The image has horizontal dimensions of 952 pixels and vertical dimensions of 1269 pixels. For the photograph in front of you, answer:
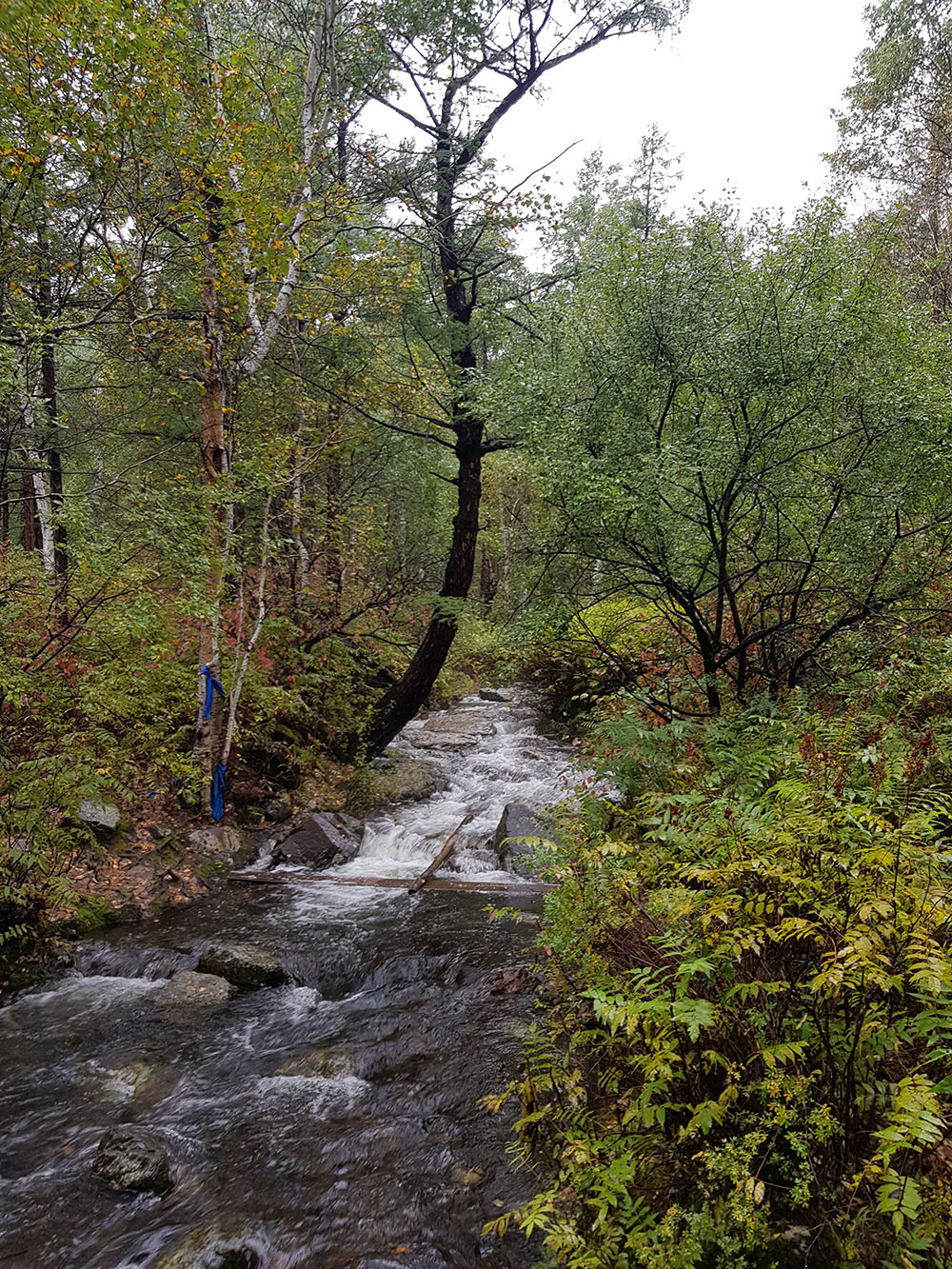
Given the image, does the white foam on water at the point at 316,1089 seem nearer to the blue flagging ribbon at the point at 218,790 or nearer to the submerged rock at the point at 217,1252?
the submerged rock at the point at 217,1252

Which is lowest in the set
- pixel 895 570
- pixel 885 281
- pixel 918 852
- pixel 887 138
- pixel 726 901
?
pixel 726 901

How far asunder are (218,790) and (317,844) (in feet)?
5.52

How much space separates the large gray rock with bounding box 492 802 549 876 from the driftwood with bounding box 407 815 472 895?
65 centimetres

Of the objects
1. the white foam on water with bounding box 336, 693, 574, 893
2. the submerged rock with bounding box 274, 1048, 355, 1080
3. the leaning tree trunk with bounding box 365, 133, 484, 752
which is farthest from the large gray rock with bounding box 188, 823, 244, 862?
the submerged rock with bounding box 274, 1048, 355, 1080

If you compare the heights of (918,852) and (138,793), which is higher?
(918,852)

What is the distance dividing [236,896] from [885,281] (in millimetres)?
10245

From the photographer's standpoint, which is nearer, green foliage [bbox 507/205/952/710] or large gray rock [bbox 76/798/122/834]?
green foliage [bbox 507/205/952/710]

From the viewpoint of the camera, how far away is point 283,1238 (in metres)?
3.80

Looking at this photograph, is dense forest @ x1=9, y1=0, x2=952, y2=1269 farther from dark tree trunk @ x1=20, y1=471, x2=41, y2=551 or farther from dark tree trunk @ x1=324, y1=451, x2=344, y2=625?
dark tree trunk @ x1=20, y1=471, x2=41, y2=551

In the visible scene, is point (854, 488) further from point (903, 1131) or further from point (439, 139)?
point (439, 139)

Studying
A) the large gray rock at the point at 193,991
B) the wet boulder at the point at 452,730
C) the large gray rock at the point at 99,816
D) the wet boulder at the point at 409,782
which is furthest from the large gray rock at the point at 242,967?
the wet boulder at the point at 452,730

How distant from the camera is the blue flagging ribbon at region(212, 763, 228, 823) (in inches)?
384

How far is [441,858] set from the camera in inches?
377

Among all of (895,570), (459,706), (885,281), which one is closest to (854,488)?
(895,570)
